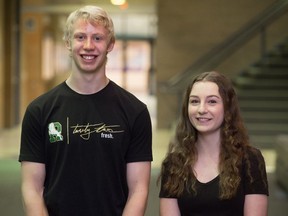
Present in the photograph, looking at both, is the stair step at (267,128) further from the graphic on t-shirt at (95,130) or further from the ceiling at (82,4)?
the graphic on t-shirt at (95,130)

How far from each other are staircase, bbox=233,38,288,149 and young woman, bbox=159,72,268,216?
15.2 ft

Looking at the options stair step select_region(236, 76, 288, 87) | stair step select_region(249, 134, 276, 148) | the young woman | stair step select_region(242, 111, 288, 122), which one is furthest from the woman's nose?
stair step select_region(236, 76, 288, 87)

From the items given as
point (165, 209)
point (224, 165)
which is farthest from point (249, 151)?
point (165, 209)

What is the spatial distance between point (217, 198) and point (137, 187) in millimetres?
340

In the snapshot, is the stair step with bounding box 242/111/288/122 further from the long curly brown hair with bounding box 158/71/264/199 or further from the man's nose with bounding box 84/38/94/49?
the man's nose with bounding box 84/38/94/49

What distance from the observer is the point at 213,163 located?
2.16 meters

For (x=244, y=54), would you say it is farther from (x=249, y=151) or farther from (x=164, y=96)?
(x=249, y=151)

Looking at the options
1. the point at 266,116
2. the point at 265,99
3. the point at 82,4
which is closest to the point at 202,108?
the point at 266,116

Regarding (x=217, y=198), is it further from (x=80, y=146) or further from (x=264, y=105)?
(x=264, y=105)

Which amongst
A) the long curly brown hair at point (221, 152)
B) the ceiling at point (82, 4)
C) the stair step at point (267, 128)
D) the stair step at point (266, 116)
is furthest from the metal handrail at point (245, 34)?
the long curly brown hair at point (221, 152)

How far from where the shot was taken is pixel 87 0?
35.2 feet

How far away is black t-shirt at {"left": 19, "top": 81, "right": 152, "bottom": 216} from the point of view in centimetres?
194

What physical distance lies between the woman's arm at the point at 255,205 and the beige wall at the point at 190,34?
7369mm

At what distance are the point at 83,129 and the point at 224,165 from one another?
0.63 metres
